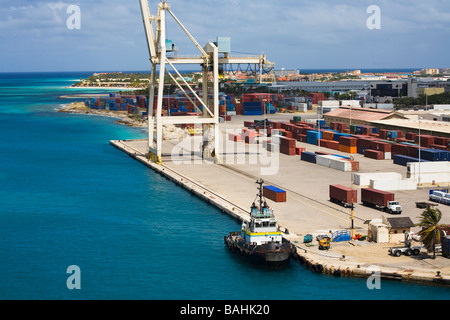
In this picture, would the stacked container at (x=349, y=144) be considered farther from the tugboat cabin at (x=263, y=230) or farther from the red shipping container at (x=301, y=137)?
the tugboat cabin at (x=263, y=230)

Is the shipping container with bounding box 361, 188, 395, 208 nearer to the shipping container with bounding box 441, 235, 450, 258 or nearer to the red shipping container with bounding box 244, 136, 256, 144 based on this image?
the shipping container with bounding box 441, 235, 450, 258

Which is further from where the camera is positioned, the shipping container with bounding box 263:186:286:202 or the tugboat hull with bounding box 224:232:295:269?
the shipping container with bounding box 263:186:286:202

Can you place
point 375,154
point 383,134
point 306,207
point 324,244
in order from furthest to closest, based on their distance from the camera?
point 383,134 < point 375,154 < point 306,207 < point 324,244

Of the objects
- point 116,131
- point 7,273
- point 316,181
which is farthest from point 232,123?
point 7,273

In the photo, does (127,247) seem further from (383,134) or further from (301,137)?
(301,137)

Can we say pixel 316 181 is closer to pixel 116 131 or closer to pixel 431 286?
pixel 431 286

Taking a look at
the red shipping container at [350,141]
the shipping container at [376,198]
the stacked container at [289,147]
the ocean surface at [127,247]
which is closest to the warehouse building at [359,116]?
the red shipping container at [350,141]

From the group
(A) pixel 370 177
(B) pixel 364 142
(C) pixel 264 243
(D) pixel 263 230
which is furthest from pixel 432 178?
(C) pixel 264 243

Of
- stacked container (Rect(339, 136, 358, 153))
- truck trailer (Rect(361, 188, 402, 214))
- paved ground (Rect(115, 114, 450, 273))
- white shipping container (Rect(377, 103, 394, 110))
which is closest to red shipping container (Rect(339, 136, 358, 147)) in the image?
stacked container (Rect(339, 136, 358, 153))
